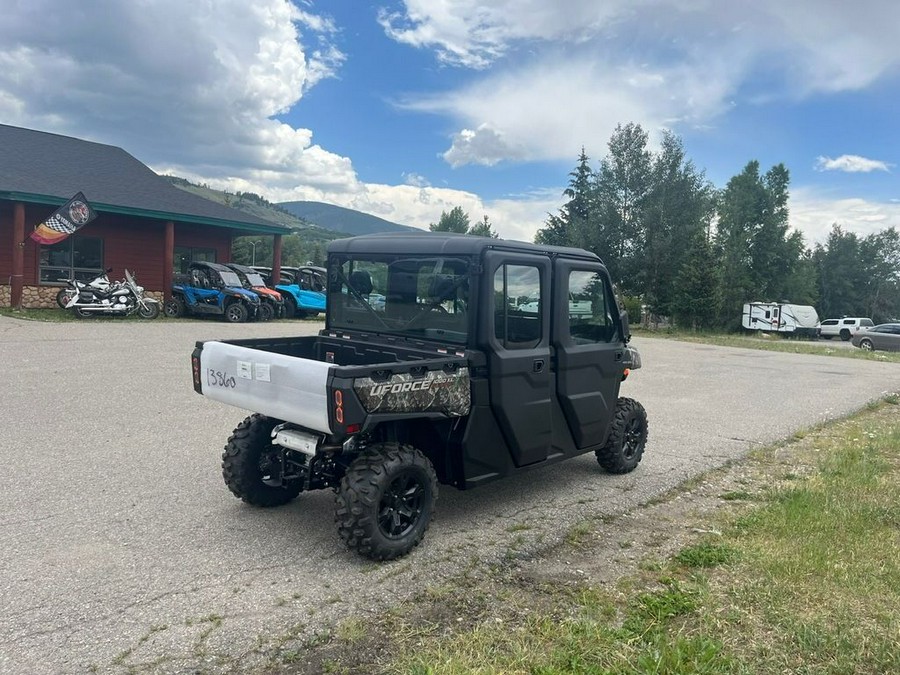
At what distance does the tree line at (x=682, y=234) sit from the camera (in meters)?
38.8

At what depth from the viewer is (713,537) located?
4637 mm

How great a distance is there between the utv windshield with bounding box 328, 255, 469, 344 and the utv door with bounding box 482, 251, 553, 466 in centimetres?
24

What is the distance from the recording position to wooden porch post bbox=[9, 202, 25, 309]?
61.4 feet

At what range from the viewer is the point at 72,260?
21328 millimetres

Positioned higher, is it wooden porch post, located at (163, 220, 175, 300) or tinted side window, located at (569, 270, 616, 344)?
wooden porch post, located at (163, 220, 175, 300)

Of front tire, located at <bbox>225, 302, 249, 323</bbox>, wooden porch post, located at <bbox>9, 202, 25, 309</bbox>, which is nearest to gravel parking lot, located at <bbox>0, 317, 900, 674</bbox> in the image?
front tire, located at <bbox>225, 302, 249, 323</bbox>

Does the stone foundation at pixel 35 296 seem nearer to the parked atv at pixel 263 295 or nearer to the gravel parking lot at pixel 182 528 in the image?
the parked atv at pixel 263 295

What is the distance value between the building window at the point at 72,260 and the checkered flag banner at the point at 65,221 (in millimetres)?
1595

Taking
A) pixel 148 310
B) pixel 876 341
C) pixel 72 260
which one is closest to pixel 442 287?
pixel 148 310

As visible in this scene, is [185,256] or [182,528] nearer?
[182,528]

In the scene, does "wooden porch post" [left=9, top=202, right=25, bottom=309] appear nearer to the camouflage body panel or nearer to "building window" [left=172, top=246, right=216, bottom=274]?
"building window" [left=172, top=246, right=216, bottom=274]

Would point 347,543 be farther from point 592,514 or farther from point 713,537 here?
point 713,537

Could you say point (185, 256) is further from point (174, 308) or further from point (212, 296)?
point (212, 296)

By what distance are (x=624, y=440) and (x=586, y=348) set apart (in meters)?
1.24
